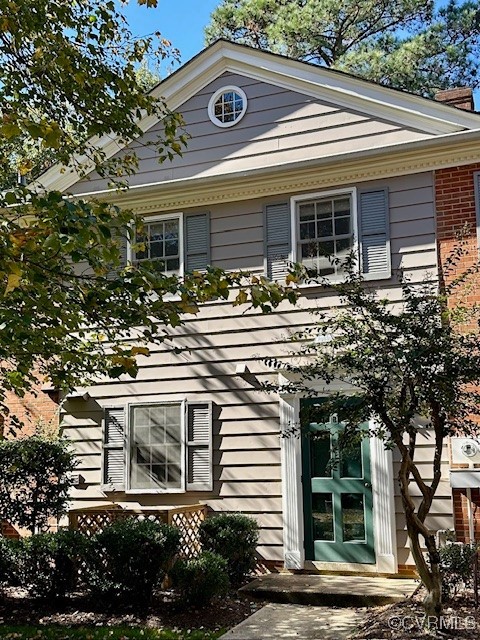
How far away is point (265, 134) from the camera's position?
9742 mm

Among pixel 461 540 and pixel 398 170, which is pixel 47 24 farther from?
pixel 461 540

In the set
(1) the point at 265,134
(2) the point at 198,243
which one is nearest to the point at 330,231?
(1) the point at 265,134

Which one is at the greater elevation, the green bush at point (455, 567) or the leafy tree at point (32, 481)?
the leafy tree at point (32, 481)

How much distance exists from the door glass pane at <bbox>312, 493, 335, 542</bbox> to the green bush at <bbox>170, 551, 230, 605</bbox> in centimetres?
190

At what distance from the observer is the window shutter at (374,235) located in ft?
28.9

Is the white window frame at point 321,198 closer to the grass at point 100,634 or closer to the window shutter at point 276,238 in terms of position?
the window shutter at point 276,238

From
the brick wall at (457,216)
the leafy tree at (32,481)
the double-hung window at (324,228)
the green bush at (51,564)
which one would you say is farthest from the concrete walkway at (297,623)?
the double-hung window at (324,228)

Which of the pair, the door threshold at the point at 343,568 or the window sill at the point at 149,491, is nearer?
the door threshold at the point at 343,568

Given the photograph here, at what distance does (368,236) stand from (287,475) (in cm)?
312

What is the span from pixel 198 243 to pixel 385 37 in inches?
430

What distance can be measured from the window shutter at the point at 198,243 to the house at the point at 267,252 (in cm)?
2

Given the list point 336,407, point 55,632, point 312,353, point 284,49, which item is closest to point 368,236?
point 312,353

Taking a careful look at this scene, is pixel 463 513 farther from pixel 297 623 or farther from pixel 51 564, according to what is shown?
pixel 51 564

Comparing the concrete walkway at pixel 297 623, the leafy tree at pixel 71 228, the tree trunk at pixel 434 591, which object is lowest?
the concrete walkway at pixel 297 623
